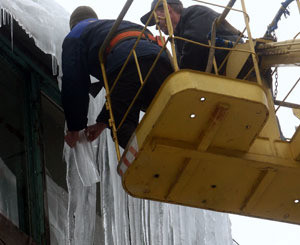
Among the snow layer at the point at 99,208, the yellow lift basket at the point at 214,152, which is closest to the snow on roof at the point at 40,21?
the snow layer at the point at 99,208

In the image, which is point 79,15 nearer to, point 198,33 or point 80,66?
point 80,66

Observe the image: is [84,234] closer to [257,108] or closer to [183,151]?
[183,151]

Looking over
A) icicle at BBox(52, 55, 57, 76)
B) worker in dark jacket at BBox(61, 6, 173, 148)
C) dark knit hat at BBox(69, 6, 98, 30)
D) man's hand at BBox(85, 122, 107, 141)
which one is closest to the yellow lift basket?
worker in dark jacket at BBox(61, 6, 173, 148)

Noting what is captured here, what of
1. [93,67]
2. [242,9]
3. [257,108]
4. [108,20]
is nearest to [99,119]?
[93,67]

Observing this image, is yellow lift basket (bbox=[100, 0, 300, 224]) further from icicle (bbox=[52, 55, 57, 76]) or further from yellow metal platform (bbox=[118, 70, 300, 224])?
icicle (bbox=[52, 55, 57, 76])

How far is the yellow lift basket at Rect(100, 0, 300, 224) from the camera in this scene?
11.3ft

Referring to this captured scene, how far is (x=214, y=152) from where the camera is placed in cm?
368

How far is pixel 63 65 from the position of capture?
4.66 m

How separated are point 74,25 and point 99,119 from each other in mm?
730

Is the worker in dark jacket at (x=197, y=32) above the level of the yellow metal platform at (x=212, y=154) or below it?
above

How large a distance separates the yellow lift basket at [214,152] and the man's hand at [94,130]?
959 mm

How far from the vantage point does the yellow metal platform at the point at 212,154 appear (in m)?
3.45

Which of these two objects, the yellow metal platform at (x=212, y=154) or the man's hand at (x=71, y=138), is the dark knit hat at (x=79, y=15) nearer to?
the man's hand at (x=71, y=138)

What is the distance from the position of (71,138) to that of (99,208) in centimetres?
64
